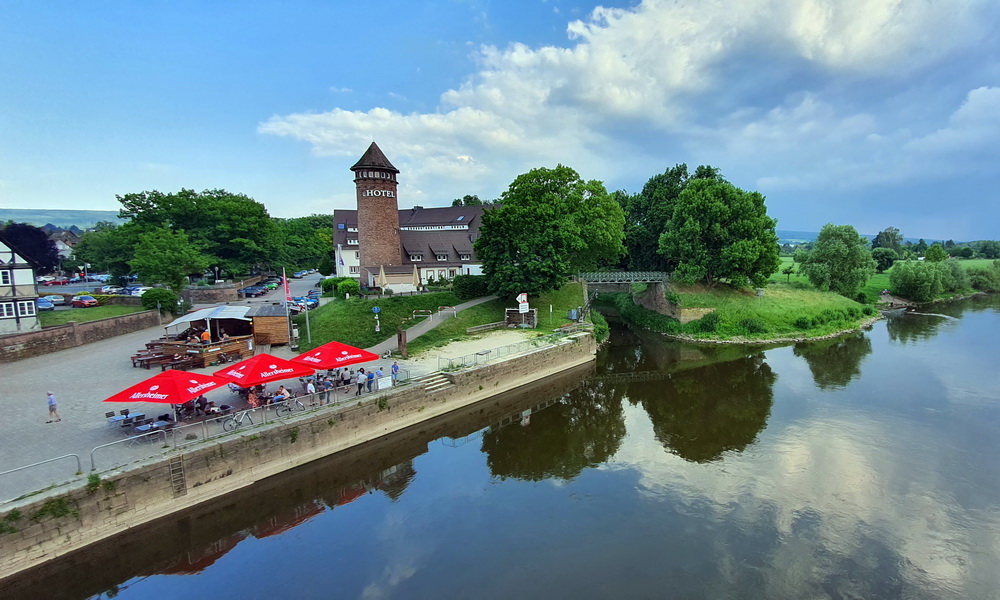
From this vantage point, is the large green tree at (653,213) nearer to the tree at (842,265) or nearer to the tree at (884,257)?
the tree at (842,265)

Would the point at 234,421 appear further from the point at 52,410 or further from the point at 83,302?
the point at 83,302

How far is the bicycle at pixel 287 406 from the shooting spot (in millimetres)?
18453

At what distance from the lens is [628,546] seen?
13.8 meters

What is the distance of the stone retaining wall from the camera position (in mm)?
25234

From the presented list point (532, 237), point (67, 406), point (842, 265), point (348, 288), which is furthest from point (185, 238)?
point (842, 265)

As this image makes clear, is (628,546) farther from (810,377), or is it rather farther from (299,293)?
(299,293)

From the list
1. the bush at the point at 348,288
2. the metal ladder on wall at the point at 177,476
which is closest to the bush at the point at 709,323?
the bush at the point at 348,288

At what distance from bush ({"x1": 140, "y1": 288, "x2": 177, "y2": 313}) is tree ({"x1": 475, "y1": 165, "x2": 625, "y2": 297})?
2507 centimetres

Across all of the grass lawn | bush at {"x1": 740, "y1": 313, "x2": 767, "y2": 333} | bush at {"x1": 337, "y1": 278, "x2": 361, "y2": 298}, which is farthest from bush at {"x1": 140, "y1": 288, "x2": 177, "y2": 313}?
bush at {"x1": 740, "y1": 313, "x2": 767, "y2": 333}

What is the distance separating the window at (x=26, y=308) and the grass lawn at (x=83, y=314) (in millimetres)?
1280

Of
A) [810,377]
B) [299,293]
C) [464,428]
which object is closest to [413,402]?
[464,428]

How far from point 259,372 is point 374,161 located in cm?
3071

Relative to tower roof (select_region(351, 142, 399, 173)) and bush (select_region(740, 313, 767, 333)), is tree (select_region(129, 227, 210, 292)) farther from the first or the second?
bush (select_region(740, 313, 767, 333))

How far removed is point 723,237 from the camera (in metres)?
45.8
